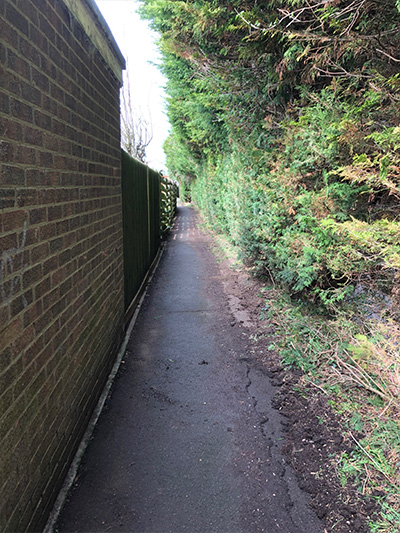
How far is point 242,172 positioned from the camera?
6750 mm

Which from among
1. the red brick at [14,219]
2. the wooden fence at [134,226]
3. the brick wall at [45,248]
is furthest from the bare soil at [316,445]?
the red brick at [14,219]

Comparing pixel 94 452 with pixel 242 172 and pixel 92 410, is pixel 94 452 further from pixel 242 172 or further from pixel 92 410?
pixel 242 172

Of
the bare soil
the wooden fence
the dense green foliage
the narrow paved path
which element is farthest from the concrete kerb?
the dense green foliage

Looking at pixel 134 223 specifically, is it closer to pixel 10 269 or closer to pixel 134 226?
pixel 134 226

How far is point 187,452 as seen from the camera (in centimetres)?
253

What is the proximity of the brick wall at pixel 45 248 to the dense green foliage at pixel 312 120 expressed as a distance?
6.65ft

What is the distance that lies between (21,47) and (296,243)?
11.1ft

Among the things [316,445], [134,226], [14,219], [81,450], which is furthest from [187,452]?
[134,226]

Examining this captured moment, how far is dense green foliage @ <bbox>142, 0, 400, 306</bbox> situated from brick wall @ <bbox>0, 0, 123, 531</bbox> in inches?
79.8

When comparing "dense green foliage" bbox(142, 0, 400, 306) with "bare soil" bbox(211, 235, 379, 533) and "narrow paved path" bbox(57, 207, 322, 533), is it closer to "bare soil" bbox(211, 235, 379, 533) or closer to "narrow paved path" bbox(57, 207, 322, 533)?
"bare soil" bbox(211, 235, 379, 533)

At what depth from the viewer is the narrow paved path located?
6.62 ft

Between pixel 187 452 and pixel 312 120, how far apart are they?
348cm

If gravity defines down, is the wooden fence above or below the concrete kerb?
above

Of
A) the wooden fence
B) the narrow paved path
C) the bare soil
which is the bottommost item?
the narrow paved path
